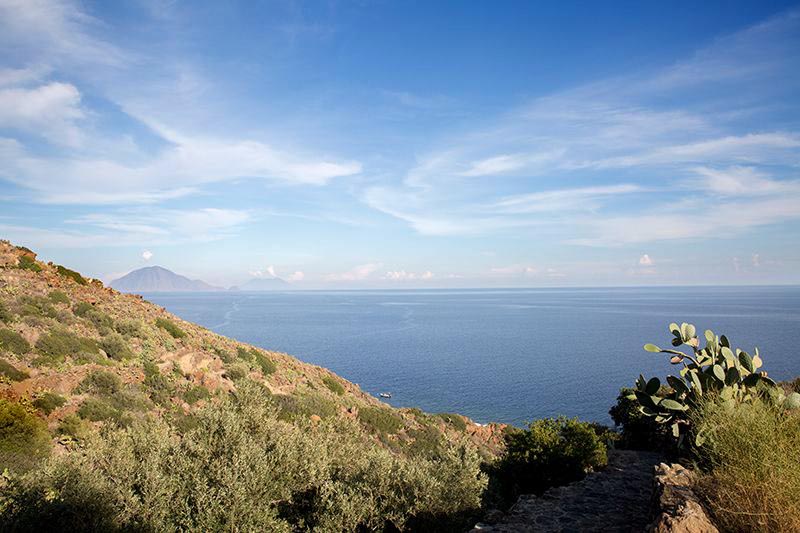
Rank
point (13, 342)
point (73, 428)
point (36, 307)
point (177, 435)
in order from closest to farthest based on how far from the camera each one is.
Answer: point (73, 428), point (177, 435), point (13, 342), point (36, 307)

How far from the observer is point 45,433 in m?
13.6

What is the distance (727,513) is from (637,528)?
3.10 meters

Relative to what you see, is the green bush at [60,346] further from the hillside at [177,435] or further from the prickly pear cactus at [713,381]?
the prickly pear cactus at [713,381]

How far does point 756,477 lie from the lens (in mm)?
5676

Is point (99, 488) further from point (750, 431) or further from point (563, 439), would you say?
point (563, 439)

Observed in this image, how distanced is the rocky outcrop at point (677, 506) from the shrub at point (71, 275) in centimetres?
3853

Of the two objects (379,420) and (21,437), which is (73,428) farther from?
(379,420)

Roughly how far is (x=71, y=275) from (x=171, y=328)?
11.2m

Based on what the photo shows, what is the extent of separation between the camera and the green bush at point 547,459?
1512cm

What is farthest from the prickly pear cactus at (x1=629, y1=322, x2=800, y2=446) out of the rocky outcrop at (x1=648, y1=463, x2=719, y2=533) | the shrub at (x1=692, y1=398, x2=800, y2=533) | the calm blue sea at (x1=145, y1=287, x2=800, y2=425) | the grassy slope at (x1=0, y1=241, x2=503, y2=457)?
the calm blue sea at (x1=145, y1=287, x2=800, y2=425)

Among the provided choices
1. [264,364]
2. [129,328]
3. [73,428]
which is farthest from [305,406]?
[129,328]

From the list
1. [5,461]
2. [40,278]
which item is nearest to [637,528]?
[5,461]

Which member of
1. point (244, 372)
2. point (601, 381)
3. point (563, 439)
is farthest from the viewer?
point (601, 381)

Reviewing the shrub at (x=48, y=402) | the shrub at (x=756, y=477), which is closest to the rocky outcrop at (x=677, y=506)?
the shrub at (x=756, y=477)
